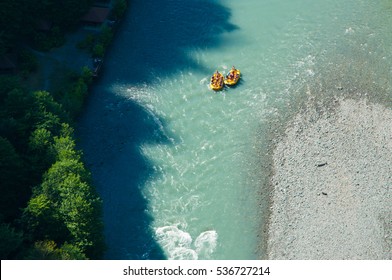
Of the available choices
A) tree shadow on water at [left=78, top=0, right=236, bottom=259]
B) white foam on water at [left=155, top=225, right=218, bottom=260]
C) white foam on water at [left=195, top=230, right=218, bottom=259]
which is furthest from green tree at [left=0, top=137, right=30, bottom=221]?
white foam on water at [left=195, top=230, right=218, bottom=259]

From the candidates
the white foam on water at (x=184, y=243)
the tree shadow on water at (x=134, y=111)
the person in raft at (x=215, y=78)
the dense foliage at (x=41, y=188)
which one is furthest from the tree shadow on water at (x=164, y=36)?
the white foam on water at (x=184, y=243)

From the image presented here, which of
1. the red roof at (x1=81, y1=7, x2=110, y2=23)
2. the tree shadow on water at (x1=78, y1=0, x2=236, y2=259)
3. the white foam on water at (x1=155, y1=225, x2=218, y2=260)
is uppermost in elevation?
the red roof at (x1=81, y1=7, x2=110, y2=23)

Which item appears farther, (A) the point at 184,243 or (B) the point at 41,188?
(A) the point at 184,243

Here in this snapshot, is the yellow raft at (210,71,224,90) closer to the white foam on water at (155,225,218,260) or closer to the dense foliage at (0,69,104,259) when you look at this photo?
the dense foliage at (0,69,104,259)

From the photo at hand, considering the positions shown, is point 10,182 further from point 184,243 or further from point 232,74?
point 232,74

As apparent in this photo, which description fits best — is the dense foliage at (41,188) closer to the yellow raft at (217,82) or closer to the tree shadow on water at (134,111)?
the tree shadow on water at (134,111)

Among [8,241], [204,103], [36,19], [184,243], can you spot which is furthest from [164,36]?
[8,241]

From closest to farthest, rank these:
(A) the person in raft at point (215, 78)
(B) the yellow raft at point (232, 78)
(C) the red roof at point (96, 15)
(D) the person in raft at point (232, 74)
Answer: (A) the person in raft at point (215, 78) < (B) the yellow raft at point (232, 78) < (D) the person in raft at point (232, 74) < (C) the red roof at point (96, 15)
